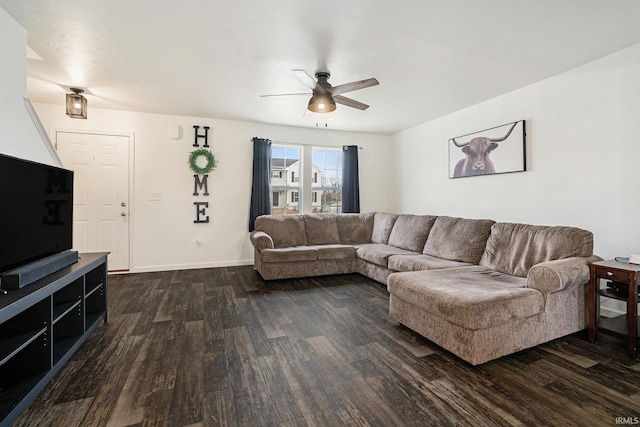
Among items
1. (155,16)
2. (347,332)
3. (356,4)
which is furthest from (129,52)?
(347,332)

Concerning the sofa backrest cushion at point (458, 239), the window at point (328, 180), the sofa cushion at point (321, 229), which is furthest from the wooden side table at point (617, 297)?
the window at point (328, 180)

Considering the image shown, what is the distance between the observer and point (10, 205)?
1723 mm

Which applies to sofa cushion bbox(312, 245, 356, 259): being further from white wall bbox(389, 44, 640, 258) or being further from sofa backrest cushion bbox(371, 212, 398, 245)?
white wall bbox(389, 44, 640, 258)

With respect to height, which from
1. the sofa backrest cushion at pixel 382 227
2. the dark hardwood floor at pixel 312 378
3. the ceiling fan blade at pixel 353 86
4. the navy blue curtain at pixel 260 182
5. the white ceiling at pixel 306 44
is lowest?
the dark hardwood floor at pixel 312 378

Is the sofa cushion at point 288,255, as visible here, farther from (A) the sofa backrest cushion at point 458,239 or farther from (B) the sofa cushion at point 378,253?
(A) the sofa backrest cushion at point 458,239

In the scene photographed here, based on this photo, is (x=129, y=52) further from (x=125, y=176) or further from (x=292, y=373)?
(x=292, y=373)

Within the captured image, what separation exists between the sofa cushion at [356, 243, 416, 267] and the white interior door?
11.7 feet

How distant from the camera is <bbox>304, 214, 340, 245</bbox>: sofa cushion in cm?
498

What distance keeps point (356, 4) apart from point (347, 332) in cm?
251

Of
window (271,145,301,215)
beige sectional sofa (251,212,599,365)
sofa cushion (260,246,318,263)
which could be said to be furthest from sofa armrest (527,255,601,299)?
window (271,145,301,215)

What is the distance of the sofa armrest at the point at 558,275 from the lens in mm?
2193

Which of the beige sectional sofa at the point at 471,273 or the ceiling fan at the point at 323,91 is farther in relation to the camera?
the ceiling fan at the point at 323,91

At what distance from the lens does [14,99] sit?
2.30 metres

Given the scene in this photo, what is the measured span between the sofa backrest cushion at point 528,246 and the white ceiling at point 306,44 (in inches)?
64.4
